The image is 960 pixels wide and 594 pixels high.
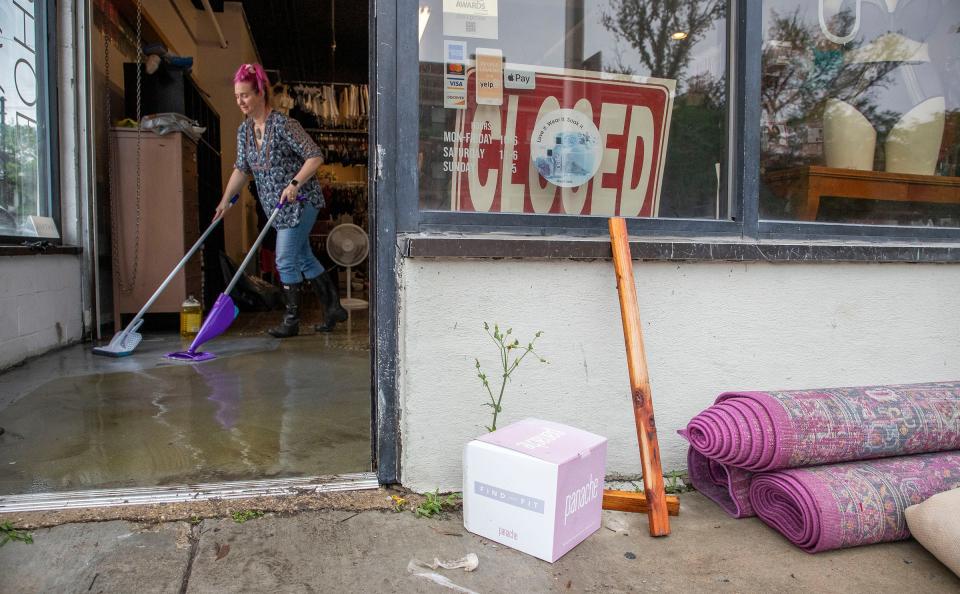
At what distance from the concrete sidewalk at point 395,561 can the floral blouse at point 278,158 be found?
10.5ft

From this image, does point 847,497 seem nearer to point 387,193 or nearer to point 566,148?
point 566,148

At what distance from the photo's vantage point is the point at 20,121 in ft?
13.7

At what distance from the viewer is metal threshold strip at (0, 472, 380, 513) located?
6.65 ft

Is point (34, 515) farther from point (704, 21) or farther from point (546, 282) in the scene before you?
point (704, 21)

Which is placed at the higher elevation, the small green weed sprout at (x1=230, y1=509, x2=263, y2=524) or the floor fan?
the floor fan

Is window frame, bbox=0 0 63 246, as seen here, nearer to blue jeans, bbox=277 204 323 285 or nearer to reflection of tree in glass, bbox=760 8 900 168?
blue jeans, bbox=277 204 323 285

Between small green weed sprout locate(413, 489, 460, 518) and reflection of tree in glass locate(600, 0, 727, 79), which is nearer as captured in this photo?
small green weed sprout locate(413, 489, 460, 518)

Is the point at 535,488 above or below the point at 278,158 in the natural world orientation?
below

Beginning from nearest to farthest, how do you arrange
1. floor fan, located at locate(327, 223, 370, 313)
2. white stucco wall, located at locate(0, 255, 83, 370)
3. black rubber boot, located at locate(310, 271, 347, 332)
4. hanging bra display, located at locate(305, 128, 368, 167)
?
1. white stucco wall, located at locate(0, 255, 83, 370)
2. black rubber boot, located at locate(310, 271, 347, 332)
3. floor fan, located at locate(327, 223, 370, 313)
4. hanging bra display, located at locate(305, 128, 368, 167)

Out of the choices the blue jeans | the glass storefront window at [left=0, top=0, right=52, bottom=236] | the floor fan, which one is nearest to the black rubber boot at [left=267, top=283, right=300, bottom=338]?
the blue jeans

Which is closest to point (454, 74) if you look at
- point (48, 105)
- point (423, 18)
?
point (423, 18)

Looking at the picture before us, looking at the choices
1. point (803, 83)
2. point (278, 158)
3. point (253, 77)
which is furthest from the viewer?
point (278, 158)

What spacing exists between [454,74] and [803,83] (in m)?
1.56

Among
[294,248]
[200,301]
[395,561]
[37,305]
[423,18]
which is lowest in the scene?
[395,561]
